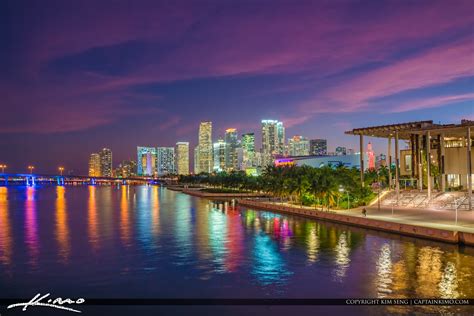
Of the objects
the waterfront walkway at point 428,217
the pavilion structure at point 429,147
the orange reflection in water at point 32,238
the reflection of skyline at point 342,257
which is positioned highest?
the pavilion structure at point 429,147

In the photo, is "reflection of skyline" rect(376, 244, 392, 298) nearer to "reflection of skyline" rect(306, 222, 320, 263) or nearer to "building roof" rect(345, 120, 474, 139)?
"reflection of skyline" rect(306, 222, 320, 263)

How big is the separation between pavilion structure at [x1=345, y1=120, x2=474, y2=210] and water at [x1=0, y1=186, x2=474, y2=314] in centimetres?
2073

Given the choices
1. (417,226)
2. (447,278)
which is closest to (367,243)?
(417,226)

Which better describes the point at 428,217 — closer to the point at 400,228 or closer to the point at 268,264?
the point at 400,228

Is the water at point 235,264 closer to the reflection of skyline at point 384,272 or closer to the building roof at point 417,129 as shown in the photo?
the reflection of skyline at point 384,272

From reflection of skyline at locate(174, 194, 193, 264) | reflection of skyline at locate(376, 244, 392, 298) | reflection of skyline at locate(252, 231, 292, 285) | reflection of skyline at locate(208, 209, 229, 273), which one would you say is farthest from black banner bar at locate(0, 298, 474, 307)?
reflection of skyline at locate(174, 194, 193, 264)

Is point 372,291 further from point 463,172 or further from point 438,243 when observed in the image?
point 463,172

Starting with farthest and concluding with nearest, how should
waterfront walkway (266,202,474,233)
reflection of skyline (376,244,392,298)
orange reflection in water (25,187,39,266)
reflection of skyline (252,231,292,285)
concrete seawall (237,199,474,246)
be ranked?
waterfront walkway (266,202,474,233)
orange reflection in water (25,187,39,266)
concrete seawall (237,199,474,246)
reflection of skyline (252,231,292,285)
reflection of skyline (376,244,392,298)

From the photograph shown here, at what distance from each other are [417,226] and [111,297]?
1264 inches

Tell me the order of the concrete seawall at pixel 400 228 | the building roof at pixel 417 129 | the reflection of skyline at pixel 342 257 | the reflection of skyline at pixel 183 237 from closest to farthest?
1. the reflection of skyline at pixel 342 257
2. the concrete seawall at pixel 400 228
3. the reflection of skyline at pixel 183 237
4. the building roof at pixel 417 129

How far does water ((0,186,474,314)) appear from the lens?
30.8m

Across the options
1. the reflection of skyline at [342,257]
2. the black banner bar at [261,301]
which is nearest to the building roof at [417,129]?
the reflection of skyline at [342,257]

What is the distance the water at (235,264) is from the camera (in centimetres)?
3080

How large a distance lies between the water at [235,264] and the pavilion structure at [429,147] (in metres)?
20.7
